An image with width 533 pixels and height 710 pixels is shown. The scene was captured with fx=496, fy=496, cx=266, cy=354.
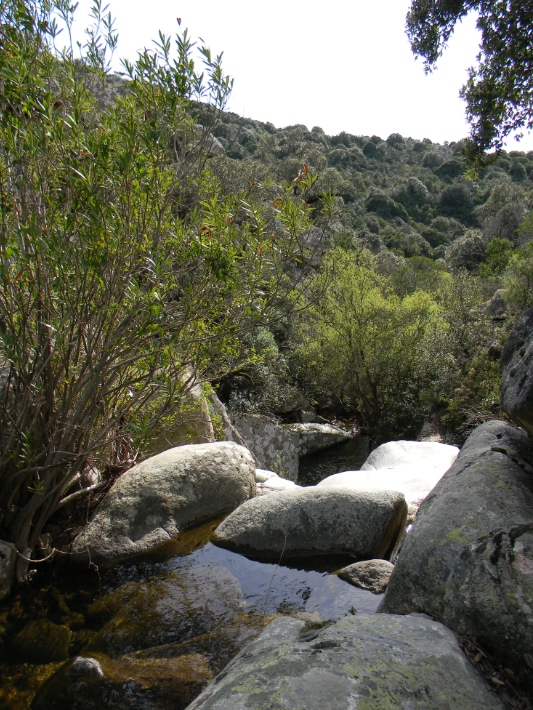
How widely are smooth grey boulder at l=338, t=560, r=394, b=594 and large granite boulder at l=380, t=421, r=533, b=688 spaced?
1524 millimetres

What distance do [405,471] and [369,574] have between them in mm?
3554

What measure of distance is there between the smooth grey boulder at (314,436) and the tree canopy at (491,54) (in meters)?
10.2

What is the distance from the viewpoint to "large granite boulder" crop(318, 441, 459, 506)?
748cm

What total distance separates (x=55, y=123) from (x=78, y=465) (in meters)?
3.55

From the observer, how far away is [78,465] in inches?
222

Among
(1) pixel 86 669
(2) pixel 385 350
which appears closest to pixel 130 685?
(1) pixel 86 669

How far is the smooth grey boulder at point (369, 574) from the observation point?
507cm

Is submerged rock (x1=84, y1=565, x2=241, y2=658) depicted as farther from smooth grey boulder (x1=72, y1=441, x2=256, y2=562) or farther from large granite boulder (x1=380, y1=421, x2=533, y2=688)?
large granite boulder (x1=380, y1=421, x2=533, y2=688)

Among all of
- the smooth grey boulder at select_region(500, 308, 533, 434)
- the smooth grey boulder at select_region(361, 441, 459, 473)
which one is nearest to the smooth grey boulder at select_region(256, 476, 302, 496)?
the smooth grey boulder at select_region(361, 441, 459, 473)

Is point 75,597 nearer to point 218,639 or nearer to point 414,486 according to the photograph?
point 218,639

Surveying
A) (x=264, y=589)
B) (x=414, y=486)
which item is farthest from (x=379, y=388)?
(x=264, y=589)

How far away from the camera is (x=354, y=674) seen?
2.29 metres

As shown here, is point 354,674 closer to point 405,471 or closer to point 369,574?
point 369,574

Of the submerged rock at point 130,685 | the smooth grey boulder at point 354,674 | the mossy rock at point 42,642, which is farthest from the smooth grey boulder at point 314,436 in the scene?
the smooth grey boulder at point 354,674
